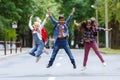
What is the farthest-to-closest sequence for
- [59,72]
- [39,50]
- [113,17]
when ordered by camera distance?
[113,17]
[39,50]
[59,72]

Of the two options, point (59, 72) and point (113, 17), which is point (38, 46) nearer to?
point (59, 72)

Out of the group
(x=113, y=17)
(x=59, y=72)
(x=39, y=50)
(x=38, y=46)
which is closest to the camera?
(x=59, y=72)

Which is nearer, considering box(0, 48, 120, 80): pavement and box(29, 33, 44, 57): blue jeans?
box(0, 48, 120, 80): pavement

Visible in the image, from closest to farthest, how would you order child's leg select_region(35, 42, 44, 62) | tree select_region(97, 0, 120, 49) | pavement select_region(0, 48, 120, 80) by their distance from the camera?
pavement select_region(0, 48, 120, 80) → child's leg select_region(35, 42, 44, 62) → tree select_region(97, 0, 120, 49)

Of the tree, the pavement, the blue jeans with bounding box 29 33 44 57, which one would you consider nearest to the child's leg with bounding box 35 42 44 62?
the blue jeans with bounding box 29 33 44 57

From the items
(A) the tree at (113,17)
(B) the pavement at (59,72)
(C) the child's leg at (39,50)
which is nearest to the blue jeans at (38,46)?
(C) the child's leg at (39,50)

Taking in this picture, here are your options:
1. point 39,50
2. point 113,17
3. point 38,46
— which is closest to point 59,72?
point 39,50

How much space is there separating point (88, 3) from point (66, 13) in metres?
4.51

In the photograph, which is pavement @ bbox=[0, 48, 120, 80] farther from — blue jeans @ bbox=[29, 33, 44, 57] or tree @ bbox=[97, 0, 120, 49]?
tree @ bbox=[97, 0, 120, 49]

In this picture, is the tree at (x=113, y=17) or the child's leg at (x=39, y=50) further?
the tree at (x=113, y=17)

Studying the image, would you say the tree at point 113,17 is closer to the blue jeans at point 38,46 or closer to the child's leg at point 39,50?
the blue jeans at point 38,46

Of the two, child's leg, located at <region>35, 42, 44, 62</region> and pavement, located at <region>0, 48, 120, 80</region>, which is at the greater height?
child's leg, located at <region>35, 42, 44, 62</region>

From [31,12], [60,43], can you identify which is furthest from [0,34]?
[60,43]

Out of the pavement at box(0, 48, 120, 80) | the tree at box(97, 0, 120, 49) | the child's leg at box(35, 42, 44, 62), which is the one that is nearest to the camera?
the pavement at box(0, 48, 120, 80)
